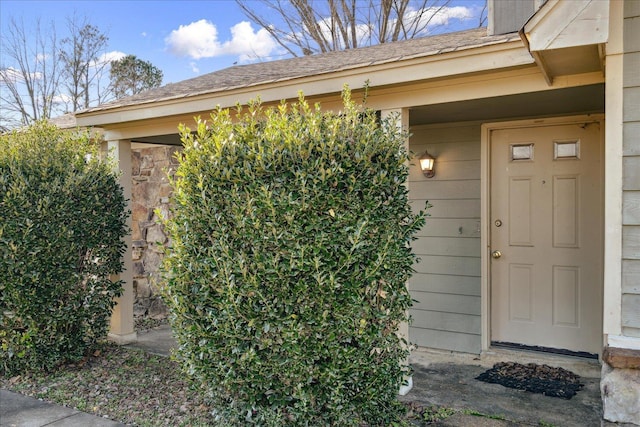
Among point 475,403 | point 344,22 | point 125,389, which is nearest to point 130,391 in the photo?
point 125,389

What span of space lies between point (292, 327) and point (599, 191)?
3051 mm

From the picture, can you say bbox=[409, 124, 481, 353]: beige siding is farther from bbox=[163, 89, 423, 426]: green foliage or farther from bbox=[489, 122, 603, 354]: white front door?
bbox=[163, 89, 423, 426]: green foliage

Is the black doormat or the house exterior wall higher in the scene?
the house exterior wall

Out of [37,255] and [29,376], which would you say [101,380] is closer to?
[29,376]

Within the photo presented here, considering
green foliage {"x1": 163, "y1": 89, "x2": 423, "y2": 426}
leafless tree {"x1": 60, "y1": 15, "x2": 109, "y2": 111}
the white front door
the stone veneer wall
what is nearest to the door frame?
the white front door

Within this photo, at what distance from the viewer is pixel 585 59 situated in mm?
2941

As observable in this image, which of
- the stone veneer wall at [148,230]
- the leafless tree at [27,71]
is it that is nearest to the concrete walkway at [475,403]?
the stone veneer wall at [148,230]

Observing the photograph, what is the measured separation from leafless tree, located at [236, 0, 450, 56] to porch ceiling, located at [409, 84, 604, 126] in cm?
822

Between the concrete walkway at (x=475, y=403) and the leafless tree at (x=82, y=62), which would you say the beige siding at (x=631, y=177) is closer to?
the concrete walkway at (x=475, y=403)

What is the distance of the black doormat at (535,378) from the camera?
380 centimetres

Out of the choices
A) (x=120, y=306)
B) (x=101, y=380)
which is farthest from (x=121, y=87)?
(x=101, y=380)

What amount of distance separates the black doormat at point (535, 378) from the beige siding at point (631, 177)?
123 centimetres

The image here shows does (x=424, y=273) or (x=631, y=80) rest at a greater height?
(x=631, y=80)

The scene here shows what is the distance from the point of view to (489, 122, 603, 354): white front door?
4.35 m
